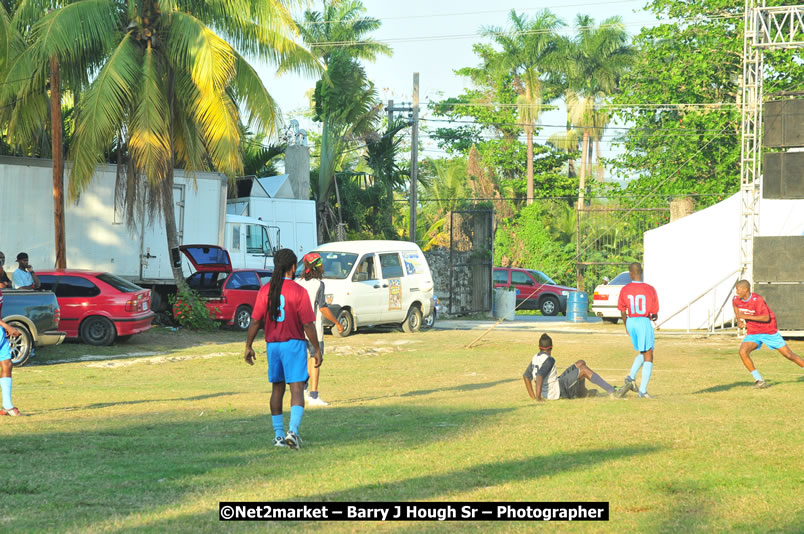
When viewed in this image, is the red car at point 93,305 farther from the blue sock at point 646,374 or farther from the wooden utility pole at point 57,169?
the blue sock at point 646,374

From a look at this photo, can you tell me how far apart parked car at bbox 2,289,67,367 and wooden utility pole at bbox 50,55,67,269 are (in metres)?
5.73

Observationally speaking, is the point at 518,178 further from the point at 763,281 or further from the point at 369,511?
the point at 369,511

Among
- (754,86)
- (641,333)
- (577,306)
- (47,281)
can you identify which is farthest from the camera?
(577,306)

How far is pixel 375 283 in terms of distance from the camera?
899 inches

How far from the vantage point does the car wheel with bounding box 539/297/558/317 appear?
35031mm

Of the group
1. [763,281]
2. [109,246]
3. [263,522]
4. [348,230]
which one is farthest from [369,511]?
[348,230]

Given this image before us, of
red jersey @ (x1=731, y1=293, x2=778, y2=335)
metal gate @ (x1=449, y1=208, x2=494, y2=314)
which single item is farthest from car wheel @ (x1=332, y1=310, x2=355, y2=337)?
red jersey @ (x1=731, y1=293, x2=778, y2=335)

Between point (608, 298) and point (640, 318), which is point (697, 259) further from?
point (640, 318)

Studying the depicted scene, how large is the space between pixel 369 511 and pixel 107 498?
1747mm

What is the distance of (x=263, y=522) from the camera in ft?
18.6

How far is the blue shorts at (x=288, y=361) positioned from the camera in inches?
327

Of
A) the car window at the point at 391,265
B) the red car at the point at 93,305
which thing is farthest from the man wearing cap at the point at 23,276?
the car window at the point at 391,265

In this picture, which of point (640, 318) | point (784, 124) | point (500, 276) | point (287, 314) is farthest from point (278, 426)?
point (500, 276)

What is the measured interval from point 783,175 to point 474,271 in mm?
13186
